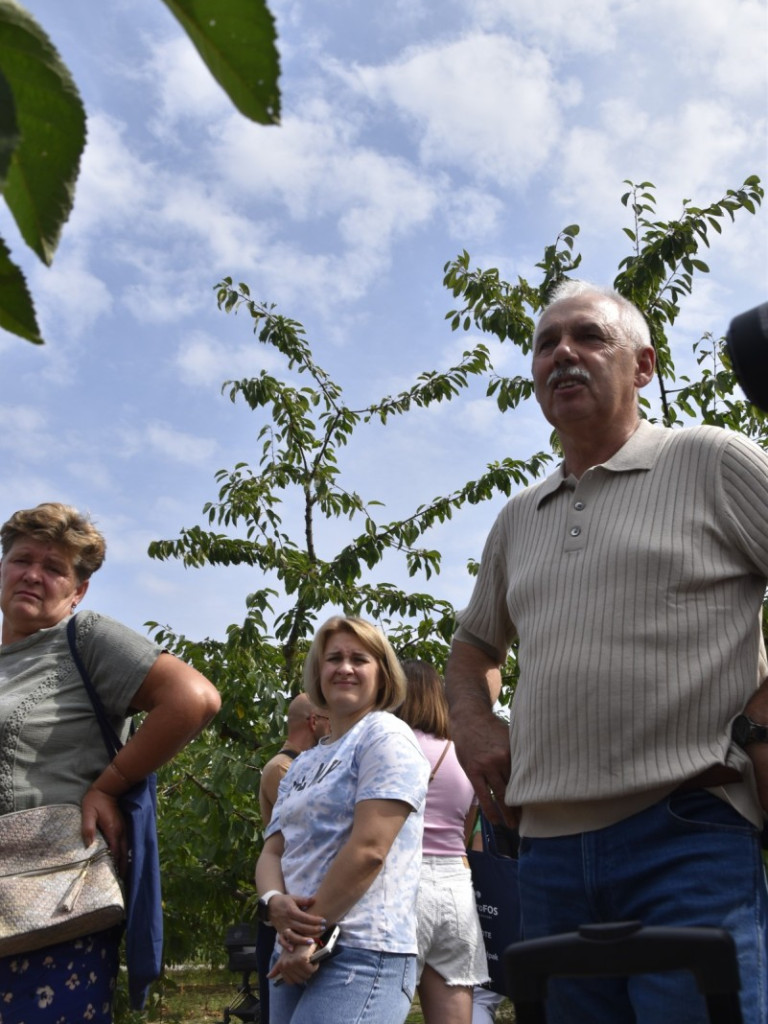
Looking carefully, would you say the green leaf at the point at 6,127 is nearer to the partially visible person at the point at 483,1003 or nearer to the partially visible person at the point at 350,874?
the partially visible person at the point at 350,874

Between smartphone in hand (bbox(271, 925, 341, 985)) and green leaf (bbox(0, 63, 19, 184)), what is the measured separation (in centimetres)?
248

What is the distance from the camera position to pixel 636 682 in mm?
1872

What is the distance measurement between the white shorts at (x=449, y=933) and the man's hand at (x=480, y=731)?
1653 millimetres


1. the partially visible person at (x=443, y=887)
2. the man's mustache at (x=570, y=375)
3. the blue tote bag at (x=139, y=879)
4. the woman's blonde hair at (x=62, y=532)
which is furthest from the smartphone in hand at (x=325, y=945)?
the man's mustache at (x=570, y=375)

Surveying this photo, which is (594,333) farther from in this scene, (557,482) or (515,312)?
(515,312)

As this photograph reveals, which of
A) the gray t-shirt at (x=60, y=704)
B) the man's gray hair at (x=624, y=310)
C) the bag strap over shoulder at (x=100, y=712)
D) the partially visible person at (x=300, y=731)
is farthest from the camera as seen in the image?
the partially visible person at (x=300, y=731)

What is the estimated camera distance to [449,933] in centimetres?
378

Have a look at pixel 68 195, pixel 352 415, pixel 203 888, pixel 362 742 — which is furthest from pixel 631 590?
pixel 352 415

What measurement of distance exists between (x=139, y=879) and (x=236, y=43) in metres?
2.42

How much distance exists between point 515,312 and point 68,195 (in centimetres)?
652

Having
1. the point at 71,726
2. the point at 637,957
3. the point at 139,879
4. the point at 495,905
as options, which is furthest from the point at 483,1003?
the point at 637,957

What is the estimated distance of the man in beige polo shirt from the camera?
69.2 inches

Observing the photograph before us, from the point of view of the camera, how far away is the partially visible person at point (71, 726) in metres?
2.36

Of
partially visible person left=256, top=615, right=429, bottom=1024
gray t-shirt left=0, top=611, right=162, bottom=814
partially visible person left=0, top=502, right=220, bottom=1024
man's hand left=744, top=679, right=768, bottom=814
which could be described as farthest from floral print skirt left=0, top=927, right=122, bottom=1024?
man's hand left=744, top=679, right=768, bottom=814
